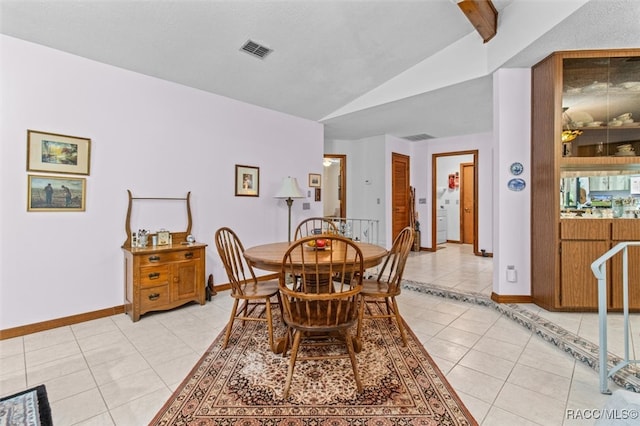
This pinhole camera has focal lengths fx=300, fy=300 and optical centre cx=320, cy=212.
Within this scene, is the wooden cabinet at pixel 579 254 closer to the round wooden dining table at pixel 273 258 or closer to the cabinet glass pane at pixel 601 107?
the cabinet glass pane at pixel 601 107

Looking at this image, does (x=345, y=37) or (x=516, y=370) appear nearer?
(x=516, y=370)

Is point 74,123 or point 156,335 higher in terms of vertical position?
point 74,123

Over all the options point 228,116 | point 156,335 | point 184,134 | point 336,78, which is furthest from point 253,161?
point 156,335

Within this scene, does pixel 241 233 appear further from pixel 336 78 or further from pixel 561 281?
pixel 561 281

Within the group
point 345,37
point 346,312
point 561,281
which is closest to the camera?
point 346,312

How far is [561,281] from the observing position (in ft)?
9.68

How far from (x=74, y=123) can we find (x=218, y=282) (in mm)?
2358

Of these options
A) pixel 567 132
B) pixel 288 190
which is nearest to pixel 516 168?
pixel 567 132

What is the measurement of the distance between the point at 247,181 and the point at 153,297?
195 centimetres

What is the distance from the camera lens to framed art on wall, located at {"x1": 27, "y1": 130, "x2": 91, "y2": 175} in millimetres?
2748

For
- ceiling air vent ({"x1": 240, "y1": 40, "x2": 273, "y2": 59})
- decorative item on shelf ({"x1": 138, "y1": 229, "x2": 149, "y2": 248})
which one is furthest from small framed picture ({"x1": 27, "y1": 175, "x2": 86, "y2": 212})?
ceiling air vent ({"x1": 240, "y1": 40, "x2": 273, "y2": 59})

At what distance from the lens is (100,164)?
310 centimetres

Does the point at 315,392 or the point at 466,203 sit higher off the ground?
the point at 466,203

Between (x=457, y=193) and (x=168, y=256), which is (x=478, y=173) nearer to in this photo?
(x=457, y=193)
